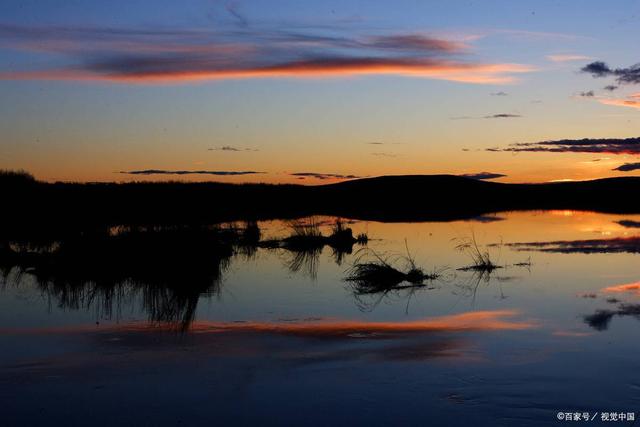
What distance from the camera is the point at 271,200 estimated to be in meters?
62.6

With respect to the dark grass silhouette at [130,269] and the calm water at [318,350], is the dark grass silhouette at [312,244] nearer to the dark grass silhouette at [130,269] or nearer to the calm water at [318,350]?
the dark grass silhouette at [130,269]

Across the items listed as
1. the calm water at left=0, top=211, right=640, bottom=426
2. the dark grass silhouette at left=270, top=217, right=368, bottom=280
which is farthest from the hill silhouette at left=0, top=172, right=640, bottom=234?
the calm water at left=0, top=211, right=640, bottom=426

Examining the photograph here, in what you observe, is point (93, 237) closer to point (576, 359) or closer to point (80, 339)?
point (80, 339)

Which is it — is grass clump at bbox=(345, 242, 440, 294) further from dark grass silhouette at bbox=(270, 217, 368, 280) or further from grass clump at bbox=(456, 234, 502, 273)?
dark grass silhouette at bbox=(270, 217, 368, 280)

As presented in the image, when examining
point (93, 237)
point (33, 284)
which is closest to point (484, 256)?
point (93, 237)

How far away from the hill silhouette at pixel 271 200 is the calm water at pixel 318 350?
42.8 ft

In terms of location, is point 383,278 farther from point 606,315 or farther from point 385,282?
point 606,315

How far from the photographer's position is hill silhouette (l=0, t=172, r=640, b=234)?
33.3 meters

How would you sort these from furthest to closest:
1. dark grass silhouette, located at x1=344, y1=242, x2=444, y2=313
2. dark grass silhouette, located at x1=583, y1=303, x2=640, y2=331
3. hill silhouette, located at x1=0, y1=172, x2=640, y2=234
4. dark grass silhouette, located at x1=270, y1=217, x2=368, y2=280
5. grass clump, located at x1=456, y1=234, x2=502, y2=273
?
hill silhouette, located at x1=0, y1=172, x2=640, y2=234 < dark grass silhouette, located at x1=270, y1=217, x2=368, y2=280 < grass clump, located at x1=456, y1=234, x2=502, y2=273 < dark grass silhouette, located at x1=344, y1=242, x2=444, y2=313 < dark grass silhouette, located at x1=583, y1=303, x2=640, y2=331

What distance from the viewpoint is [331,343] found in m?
10.2

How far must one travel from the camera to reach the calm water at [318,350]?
740cm

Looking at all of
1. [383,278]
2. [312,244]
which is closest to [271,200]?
[312,244]

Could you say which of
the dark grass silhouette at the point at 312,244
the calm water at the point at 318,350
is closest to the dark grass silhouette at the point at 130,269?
the calm water at the point at 318,350

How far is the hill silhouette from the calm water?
13051 millimetres
